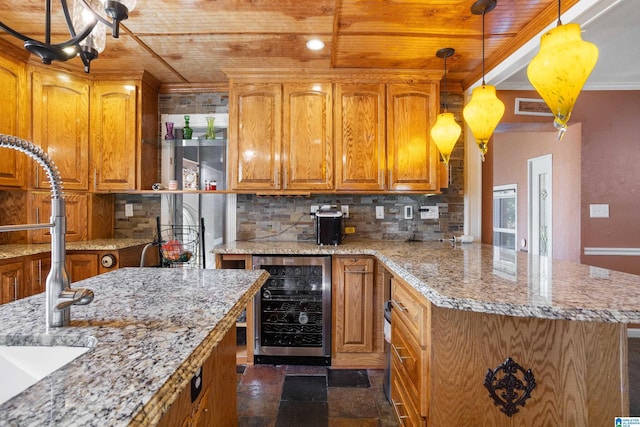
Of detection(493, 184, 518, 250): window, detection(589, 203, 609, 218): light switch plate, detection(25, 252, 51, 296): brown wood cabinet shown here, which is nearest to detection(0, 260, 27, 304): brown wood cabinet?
detection(25, 252, 51, 296): brown wood cabinet

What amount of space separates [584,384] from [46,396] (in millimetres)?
1486

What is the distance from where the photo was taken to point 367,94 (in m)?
2.84

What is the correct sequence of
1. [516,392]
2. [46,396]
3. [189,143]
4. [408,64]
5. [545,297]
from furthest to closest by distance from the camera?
[189,143] → [408,64] → [516,392] → [545,297] → [46,396]

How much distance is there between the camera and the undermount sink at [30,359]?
73cm

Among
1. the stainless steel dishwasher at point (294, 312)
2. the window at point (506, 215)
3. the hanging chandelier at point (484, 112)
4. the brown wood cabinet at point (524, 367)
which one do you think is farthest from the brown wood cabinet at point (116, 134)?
the window at point (506, 215)

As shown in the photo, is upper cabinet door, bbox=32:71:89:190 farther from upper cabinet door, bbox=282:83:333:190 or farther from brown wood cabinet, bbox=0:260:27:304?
upper cabinet door, bbox=282:83:333:190

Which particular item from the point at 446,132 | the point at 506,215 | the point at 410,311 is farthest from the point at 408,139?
the point at 506,215

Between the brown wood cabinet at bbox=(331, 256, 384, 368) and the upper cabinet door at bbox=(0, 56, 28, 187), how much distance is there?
8.76ft

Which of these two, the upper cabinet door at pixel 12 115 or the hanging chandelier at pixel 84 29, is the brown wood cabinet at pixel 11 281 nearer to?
the upper cabinet door at pixel 12 115

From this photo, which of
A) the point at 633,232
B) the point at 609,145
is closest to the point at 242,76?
the point at 609,145

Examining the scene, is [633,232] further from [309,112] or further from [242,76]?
[242,76]

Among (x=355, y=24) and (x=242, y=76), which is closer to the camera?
(x=355, y=24)

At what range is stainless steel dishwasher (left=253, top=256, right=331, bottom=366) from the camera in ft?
8.35

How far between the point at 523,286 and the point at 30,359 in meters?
1.47
